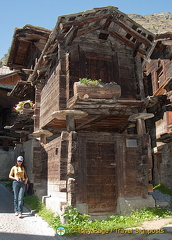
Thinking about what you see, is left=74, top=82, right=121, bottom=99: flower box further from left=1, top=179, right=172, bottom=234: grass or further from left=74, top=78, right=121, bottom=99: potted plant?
left=1, top=179, right=172, bottom=234: grass

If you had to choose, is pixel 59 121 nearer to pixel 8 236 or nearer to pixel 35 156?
pixel 35 156

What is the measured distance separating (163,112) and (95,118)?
899 cm

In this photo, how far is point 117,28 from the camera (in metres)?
11.4

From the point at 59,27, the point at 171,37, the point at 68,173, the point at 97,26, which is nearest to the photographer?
the point at 68,173

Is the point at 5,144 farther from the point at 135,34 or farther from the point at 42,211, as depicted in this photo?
the point at 135,34

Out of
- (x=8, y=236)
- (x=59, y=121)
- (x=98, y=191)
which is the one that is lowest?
(x=8, y=236)

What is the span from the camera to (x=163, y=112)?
17.5 metres

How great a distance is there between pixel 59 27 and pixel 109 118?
4230 millimetres

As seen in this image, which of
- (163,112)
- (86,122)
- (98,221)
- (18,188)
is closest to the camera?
(98,221)

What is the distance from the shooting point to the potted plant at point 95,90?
9.07 meters

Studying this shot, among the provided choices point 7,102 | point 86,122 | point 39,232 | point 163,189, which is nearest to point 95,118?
point 86,122

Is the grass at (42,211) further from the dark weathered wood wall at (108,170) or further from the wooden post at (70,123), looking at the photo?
the wooden post at (70,123)

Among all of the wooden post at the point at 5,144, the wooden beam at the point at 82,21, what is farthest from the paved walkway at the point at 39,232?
the wooden post at the point at 5,144

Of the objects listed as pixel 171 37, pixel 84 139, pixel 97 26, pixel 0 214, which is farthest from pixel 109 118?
pixel 171 37
